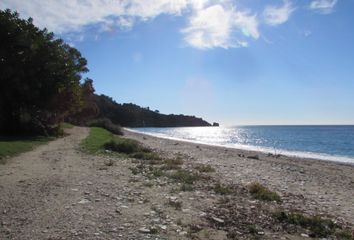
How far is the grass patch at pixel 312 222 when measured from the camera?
9.02 m

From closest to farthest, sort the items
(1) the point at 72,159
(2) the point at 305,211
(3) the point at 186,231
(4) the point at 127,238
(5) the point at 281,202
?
(4) the point at 127,238 < (3) the point at 186,231 < (2) the point at 305,211 < (5) the point at 281,202 < (1) the point at 72,159

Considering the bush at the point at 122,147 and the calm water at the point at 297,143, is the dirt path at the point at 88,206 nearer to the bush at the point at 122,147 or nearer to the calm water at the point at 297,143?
the bush at the point at 122,147

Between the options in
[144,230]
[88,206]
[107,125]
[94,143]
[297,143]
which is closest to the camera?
[144,230]

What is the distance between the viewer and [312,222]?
955 centimetres

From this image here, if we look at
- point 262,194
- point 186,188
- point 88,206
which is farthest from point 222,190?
point 88,206

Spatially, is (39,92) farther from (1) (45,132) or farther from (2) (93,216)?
(2) (93,216)

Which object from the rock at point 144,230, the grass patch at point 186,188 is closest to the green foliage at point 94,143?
the grass patch at point 186,188

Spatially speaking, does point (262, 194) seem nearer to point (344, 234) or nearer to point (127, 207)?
point (344, 234)

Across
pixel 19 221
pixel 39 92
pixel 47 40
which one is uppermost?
pixel 47 40

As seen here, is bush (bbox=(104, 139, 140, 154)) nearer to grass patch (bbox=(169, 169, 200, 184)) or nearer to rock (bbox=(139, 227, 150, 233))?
grass patch (bbox=(169, 169, 200, 184))

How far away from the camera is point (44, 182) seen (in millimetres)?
13305

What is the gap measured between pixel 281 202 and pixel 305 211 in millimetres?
1208

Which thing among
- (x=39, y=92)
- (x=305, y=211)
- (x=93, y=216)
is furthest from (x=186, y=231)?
(x=39, y=92)

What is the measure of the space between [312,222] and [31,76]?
1189 inches
